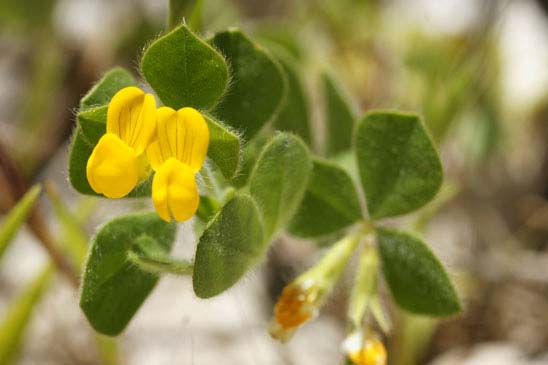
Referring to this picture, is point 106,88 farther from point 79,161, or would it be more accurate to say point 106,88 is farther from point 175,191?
point 175,191

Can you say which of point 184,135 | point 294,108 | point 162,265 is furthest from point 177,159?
point 294,108

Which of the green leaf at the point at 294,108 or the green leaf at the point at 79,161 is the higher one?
the green leaf at the point at 79,161

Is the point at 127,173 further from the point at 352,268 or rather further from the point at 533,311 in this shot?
the point at 533,311

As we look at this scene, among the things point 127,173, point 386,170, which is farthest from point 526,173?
point 127,173

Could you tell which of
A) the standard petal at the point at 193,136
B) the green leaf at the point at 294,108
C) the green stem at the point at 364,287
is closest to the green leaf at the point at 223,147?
the standard petal at the point at 193,136

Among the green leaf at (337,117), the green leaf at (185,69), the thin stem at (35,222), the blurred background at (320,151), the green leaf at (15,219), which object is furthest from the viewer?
the blurred background at (320,151)

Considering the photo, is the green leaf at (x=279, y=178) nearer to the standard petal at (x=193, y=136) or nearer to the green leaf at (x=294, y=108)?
the standard petal at (x=193, y=136)

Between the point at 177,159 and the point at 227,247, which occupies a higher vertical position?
the point at 177,159
